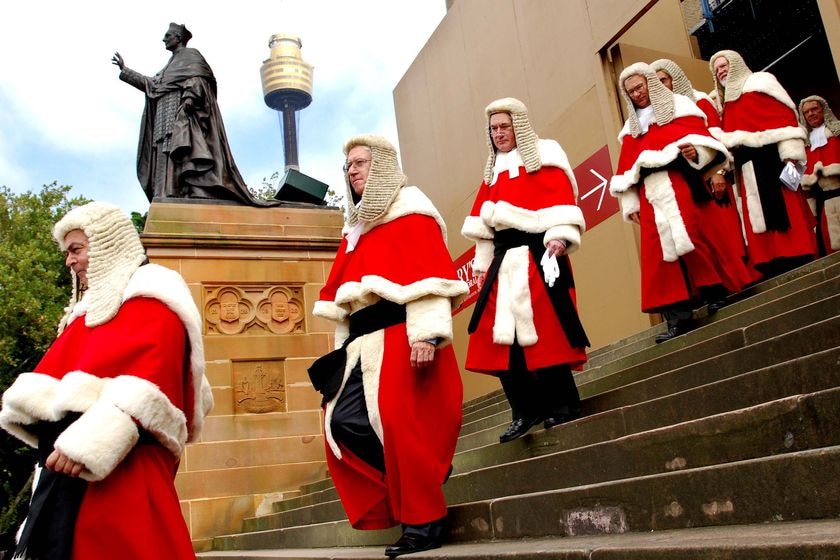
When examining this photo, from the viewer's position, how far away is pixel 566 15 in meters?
11.2

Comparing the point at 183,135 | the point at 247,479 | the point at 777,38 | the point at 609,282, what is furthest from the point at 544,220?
the point at 777,38

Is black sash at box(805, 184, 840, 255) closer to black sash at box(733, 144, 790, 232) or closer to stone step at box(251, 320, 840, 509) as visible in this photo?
black sash at box(733, 144, 790, 232)

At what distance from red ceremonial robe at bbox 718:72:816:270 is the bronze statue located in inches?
189

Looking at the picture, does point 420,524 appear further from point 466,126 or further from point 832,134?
point 466,126

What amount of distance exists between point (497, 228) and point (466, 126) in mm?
9524

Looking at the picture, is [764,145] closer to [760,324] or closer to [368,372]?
[760,324]

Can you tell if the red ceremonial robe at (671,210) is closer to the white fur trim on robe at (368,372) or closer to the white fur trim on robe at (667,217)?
the white fur trim on robe at (667,217)

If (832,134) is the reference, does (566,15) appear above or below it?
above

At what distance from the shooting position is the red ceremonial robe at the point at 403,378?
145 inches

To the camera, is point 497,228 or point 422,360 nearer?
point 422,360

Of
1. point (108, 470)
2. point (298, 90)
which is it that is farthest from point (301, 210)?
point (298, 90)

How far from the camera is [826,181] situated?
8000 millimetres

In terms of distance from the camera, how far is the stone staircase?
2.31 meters

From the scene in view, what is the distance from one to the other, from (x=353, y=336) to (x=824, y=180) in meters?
5.89
